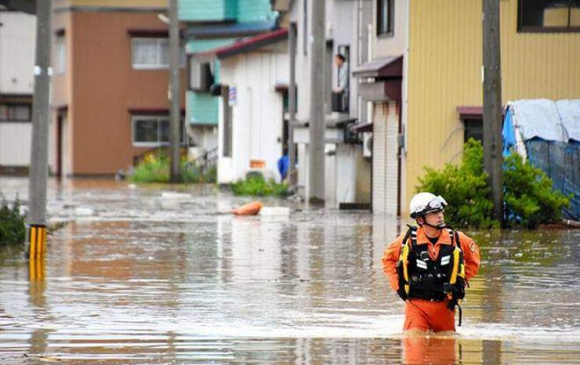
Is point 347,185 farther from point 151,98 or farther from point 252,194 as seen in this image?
point 151,98

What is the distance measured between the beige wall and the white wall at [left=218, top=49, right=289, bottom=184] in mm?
14021

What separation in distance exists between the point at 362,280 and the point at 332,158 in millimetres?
23230

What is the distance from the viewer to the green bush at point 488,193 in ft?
85.8

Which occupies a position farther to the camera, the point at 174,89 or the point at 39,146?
the point at 174,89

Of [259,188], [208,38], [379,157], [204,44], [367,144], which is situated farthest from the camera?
[204,44]

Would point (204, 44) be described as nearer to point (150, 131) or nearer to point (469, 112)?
point (150, 131)

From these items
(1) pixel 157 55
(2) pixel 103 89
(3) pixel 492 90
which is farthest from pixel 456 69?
(1) pixel 157 55

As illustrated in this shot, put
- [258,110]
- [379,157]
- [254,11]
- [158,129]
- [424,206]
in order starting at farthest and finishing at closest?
[158,129] < [254,11] < [258,110] < [379,157] < [424,206]

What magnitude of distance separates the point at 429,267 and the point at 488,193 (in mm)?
14352

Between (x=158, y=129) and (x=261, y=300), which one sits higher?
(x=158, y=129)

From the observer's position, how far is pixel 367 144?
3641cm

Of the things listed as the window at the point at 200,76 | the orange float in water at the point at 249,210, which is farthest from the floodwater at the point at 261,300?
the window at the point at 200,76

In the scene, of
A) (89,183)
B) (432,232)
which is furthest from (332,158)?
(432,232)

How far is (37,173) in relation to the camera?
21.4 metres
